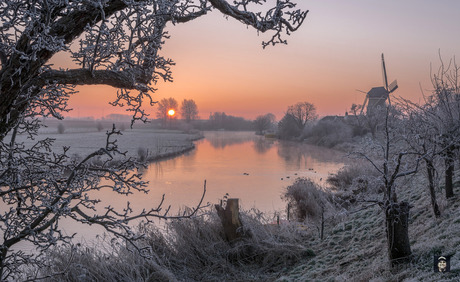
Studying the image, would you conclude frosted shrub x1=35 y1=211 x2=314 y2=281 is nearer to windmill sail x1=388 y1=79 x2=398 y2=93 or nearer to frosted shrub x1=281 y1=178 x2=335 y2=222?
frosted shrub x1=281 y1=178 x2=335 y2=222

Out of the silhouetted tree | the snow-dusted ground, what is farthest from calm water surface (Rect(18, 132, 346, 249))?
the silhouetted tree

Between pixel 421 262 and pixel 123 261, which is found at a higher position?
pixel 421 262

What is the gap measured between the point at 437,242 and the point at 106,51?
5082 mm

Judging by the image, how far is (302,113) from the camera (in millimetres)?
63719

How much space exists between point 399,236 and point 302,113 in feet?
195

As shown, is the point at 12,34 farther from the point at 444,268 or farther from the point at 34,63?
the point at 444,268

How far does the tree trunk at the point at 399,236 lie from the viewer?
5285 millimetres

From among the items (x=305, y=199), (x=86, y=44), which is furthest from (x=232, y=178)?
(x=86, y=44)

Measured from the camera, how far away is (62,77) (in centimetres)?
315

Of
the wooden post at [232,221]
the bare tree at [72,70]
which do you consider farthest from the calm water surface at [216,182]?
the bare tree at [72,70]

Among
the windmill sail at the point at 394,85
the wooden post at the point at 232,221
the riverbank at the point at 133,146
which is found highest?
the windmill sail at the point at 394,85

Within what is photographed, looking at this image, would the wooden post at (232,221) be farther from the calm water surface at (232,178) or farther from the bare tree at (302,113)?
the bare tree at (302,113)

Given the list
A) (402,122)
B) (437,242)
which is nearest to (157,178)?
(402,122)

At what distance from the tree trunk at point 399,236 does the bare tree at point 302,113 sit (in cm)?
5663
